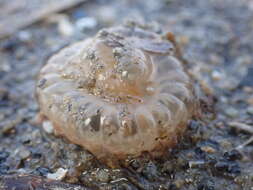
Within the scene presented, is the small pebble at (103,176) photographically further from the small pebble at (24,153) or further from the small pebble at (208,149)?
the small pebble at (208,149)

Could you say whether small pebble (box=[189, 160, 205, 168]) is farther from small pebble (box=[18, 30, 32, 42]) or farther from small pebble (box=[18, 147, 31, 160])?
small pebble (box=[18, 30, 32, 42])

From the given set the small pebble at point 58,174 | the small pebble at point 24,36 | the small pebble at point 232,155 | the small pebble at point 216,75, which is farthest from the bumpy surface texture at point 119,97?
the small pebble at point 24,36

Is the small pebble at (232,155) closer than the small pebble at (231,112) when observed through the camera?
Yes

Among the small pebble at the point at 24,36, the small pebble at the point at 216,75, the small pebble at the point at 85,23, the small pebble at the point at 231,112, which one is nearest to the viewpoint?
the small pebble at the point at 231,112

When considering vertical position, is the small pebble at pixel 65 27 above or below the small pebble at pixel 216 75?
above

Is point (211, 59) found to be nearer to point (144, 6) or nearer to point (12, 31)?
point (144, 6)

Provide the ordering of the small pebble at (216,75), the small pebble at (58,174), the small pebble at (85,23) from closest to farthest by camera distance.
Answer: the small pebble at (58,174) → the small pebble at (216,75) → the small pebble at (85,23)

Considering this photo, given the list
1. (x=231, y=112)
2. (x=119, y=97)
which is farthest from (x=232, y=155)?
(x=119, y=97)
